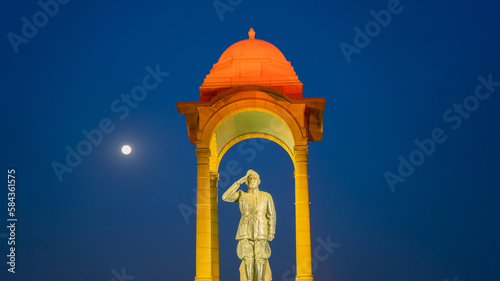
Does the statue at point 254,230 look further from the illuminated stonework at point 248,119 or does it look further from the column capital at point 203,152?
the column capital at point 203,152

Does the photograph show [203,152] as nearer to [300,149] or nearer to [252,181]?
[252,181]

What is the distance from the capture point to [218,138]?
21625 mm

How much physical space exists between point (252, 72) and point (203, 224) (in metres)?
5.44

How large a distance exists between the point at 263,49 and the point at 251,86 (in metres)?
2.74

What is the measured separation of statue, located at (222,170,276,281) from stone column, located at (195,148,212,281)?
829mm

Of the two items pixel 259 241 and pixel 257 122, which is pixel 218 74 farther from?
pixel 259 241

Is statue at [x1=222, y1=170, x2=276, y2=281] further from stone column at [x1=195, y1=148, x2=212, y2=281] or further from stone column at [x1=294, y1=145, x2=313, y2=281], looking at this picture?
stone column at [x1=294, y1=145, x2=313, y2=281]

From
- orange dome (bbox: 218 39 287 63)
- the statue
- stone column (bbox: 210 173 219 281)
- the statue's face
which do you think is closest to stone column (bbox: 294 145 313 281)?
the statue

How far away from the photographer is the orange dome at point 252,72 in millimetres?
20359

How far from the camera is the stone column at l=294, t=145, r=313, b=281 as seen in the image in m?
17.8

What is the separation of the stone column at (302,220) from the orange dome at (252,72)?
2.51m

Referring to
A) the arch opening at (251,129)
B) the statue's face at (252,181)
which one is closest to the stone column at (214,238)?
the arch opening at (251,129)

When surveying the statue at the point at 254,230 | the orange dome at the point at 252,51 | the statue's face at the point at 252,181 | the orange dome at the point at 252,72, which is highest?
the orange dome at the point at 252,51

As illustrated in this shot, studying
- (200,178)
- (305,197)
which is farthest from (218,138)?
(305,197)
